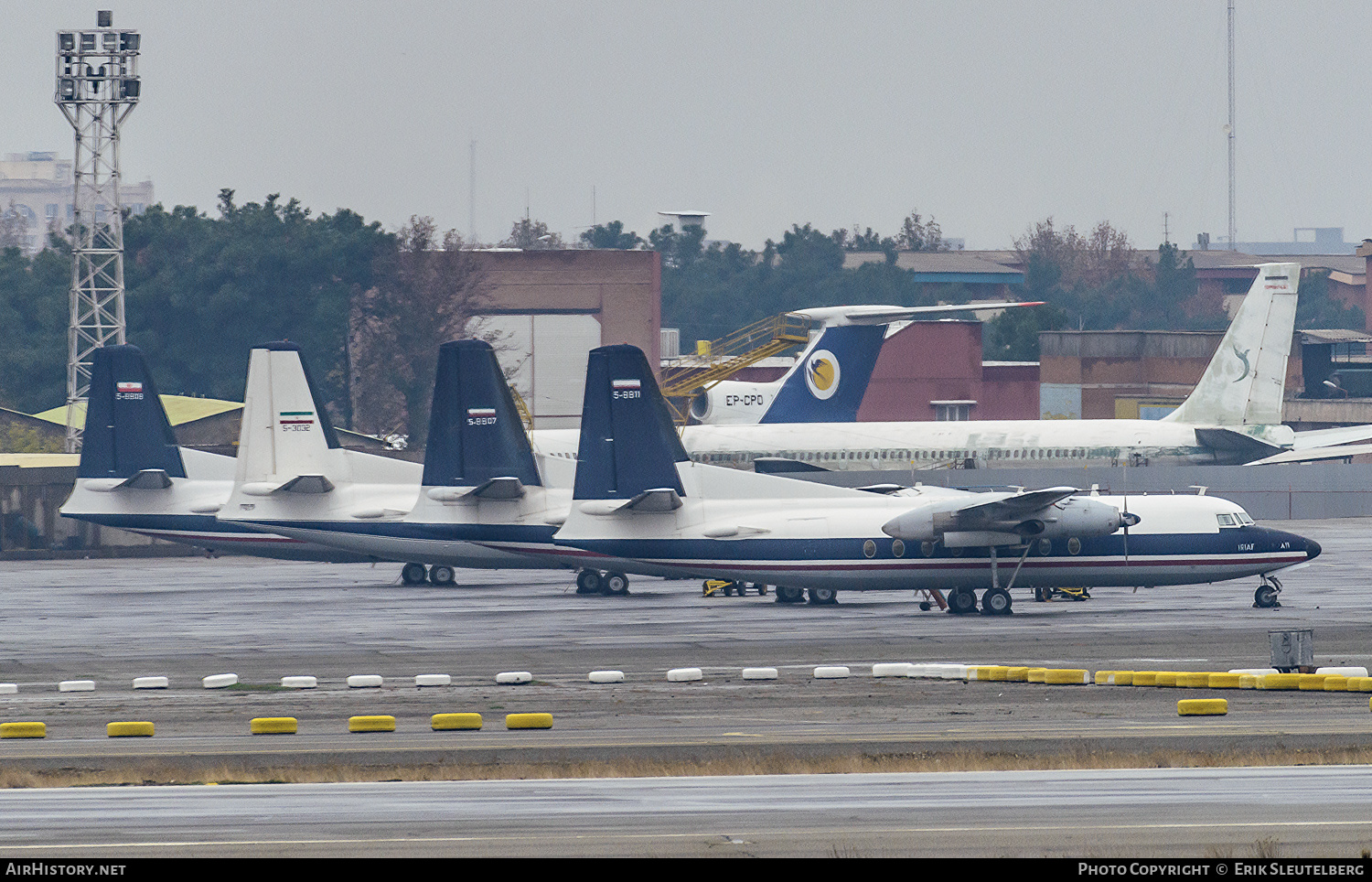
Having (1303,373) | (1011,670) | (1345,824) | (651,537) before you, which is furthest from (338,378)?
(1345,824)

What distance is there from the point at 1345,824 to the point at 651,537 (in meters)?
27.6

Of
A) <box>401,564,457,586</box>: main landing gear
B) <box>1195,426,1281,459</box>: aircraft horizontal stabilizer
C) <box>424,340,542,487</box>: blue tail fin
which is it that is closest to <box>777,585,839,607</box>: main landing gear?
<box>424,340,542,487</box>: blue tail fin

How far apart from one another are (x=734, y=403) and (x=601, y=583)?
39.2 meters

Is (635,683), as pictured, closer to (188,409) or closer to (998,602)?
(998,602)

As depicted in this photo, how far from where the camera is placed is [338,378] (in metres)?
111

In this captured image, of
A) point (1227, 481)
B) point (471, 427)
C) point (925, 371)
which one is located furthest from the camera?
point (925, 371)

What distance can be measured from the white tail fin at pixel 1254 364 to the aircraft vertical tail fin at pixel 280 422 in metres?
37.0

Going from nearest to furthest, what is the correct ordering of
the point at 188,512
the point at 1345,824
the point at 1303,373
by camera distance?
the point at 1345,824, the point at 188,512, the point at 1303,373


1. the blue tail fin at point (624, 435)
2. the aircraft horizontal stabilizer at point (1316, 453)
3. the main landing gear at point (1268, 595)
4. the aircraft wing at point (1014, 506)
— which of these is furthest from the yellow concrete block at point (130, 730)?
the aircraft horizontal stabilizer at point (1316, 453)

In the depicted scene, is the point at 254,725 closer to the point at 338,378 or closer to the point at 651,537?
the point at 651,537

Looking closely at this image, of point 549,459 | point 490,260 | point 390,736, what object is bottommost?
point 390,736

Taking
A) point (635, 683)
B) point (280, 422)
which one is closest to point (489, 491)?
point (280, 422)

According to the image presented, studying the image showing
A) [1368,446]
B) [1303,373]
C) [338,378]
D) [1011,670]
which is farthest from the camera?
[338,378]

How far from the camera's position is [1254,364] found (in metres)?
69.4
